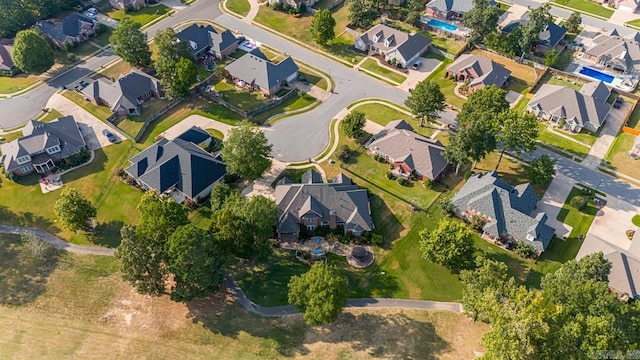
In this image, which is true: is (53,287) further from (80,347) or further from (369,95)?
(369,95)

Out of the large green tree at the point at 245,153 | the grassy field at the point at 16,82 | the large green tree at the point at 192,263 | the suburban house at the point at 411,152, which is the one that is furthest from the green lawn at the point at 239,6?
the large green tree at the point at 192,263

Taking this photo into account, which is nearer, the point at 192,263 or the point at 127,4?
the point at 192,263

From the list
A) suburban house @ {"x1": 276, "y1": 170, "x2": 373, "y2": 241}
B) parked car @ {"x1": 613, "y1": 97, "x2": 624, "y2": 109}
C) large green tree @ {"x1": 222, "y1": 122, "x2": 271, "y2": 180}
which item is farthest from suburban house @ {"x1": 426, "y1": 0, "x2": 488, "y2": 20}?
large green tree @ {"x1": 222, "y1": 122, "x2": 271, "y2": 180}

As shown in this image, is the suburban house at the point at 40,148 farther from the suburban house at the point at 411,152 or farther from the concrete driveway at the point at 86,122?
the suburban house at the point at 411,152

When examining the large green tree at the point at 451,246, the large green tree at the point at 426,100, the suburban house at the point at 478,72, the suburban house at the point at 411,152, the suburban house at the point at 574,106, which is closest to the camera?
the large green tree at the point at 451,246

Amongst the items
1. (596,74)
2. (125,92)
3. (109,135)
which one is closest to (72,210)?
(109,135)

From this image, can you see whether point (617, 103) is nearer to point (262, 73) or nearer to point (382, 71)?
point (382, 71)
